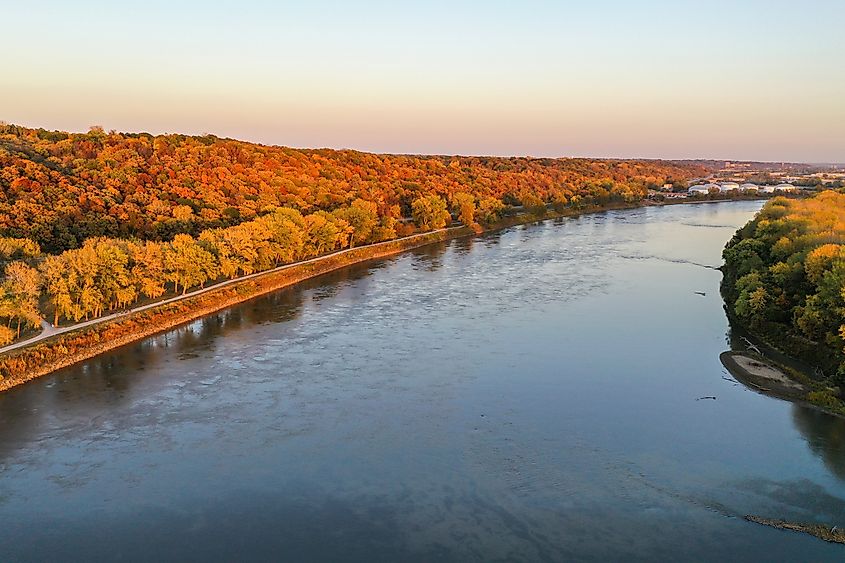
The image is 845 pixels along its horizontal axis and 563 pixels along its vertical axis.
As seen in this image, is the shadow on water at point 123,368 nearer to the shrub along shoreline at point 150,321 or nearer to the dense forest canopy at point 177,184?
the shrub along shoreline at point 150,321

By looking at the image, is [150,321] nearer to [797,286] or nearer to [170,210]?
[170,210]

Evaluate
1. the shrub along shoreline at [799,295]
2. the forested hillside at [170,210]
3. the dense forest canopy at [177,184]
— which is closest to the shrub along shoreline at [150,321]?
the forested hillside at [170,210]

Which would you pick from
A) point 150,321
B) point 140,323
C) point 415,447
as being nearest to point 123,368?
point 140,323

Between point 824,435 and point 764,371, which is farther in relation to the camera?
point 764,371

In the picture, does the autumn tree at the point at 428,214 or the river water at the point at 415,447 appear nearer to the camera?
the river water at the point at 415,447

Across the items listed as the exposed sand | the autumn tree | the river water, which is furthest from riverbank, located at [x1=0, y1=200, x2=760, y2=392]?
the exposed sand

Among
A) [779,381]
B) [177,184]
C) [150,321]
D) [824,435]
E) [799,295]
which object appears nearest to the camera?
[824,435]

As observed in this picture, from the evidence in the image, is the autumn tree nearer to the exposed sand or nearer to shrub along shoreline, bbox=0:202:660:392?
Answer: shrub along shoreline, bbox=0:202:660:392

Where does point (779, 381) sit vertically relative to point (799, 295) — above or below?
below
